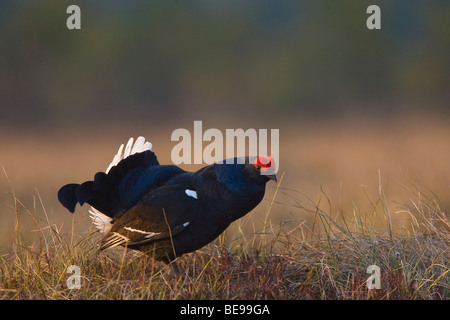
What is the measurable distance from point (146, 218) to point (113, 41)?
13.7 m

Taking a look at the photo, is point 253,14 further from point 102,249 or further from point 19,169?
point 102,249

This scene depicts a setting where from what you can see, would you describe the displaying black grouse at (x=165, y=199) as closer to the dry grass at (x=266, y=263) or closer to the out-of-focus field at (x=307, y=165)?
the dry grass at (x=266, y=263)

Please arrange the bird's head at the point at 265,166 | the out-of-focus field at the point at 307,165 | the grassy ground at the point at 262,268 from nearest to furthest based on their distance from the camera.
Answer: the grassy ground at the point at 262,268
the bird's head at the point at 265,166
the out-of-focus field at the point at 307,165

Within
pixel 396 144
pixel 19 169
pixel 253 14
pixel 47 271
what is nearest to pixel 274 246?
pixel 47 271

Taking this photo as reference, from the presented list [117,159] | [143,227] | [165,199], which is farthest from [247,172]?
[117,159]

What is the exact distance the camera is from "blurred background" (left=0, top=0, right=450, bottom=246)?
15.1m

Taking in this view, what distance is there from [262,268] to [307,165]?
537 cm

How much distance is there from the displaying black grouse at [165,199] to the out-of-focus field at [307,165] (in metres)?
1.10

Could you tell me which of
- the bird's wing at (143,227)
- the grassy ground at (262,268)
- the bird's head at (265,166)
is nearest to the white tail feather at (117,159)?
the grassy ground at (262,268)

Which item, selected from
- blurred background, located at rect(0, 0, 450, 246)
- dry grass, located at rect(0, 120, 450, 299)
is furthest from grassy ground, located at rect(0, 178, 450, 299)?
blurred background, located at rect(0, 0, 450, 246)

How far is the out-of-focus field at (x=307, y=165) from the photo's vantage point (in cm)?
630

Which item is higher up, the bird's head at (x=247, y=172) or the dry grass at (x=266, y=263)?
the bird's head at (x=247, y=172)

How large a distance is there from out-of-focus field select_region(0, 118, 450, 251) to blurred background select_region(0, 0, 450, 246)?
0.26 metres

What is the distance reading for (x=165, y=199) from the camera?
3.76m
